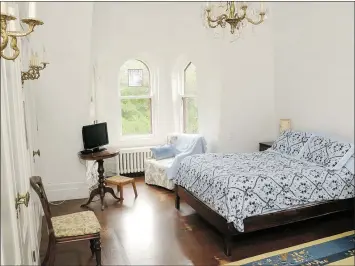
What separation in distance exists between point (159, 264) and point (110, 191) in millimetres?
1885

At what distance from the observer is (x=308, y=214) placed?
3428 mm

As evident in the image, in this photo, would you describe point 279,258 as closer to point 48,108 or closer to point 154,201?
point 154,201

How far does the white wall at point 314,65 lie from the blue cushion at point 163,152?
5.99 feet

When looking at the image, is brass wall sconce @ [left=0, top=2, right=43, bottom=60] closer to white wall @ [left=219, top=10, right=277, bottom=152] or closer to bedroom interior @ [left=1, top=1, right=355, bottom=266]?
bedroom interior @ [left=1, top=1, right=355, bottom=266]

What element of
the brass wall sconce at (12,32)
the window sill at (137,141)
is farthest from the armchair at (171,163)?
the brass wall sconce at (12,32)

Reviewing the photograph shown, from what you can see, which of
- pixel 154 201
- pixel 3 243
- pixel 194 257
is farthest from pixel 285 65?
pixel 3 243

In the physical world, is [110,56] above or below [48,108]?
above

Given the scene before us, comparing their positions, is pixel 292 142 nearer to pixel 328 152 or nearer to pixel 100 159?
pixel 328 152

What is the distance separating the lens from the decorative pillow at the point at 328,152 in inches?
140

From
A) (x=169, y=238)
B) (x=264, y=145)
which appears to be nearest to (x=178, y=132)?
(x=264, y=145)

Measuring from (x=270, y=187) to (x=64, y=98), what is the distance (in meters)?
2.99

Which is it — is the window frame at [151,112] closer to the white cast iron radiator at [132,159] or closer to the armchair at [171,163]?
the white cast iron radiator at [132,159]

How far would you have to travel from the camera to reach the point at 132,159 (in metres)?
5.93

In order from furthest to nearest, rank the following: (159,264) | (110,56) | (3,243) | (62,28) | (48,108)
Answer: (110,56)
(48,108)
(62,28)
(159,264)
(3,243)
